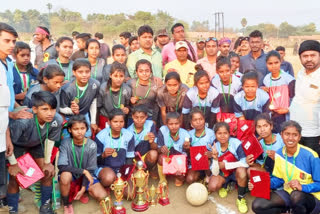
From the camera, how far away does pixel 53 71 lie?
13.3 feet

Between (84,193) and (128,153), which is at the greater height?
(128,153)

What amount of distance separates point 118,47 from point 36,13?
87.5 m

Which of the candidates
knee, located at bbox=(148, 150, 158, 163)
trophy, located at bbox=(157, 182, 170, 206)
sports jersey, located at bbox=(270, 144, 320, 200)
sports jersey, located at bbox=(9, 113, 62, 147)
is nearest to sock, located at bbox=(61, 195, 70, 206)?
sports jersey, located at bbox=(9, 113, 62, 147)

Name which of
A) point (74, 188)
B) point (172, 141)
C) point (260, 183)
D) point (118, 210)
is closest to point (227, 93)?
point (172, 141)

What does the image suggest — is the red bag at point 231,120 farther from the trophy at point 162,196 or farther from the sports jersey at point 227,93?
the trophy at point 162,196

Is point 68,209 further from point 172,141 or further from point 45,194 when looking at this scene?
point 172,141

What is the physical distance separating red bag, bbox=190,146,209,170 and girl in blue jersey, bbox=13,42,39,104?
260 centimetres

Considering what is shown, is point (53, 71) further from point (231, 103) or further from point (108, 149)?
point (231, 103)

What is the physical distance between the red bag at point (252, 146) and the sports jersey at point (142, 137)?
140 cm

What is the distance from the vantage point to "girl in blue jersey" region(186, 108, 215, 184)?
176 inches

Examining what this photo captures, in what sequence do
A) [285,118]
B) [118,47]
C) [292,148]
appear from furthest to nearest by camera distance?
[118,47]
[285,118]
[292,148]

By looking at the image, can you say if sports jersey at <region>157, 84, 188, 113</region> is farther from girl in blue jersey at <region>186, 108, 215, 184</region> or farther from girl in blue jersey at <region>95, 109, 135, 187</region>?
girl in blue jersey at <region>95, 109, 135, 187</region>

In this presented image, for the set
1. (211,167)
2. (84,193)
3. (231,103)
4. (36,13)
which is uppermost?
(36,13)

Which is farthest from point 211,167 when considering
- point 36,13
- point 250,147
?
point 36,13
